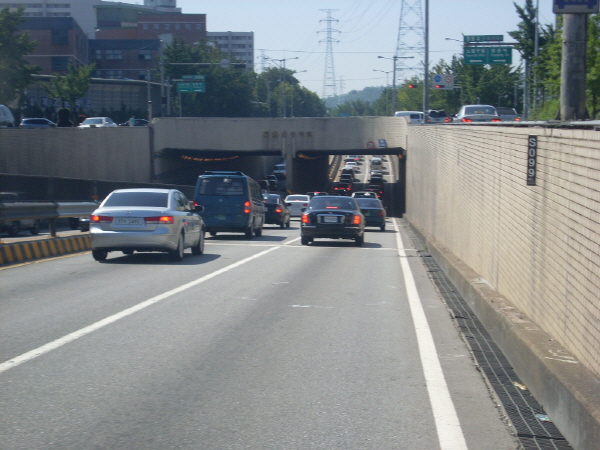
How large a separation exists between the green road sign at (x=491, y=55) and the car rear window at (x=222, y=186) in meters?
35.2

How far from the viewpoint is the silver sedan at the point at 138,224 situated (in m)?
16.3

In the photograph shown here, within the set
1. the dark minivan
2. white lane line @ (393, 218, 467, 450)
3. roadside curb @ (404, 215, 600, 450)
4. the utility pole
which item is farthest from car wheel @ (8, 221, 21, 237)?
the utility pole

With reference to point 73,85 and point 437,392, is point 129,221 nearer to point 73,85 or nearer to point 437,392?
point 437,392

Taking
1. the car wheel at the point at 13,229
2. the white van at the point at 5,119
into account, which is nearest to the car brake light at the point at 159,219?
the car wheel at the point at 13,229

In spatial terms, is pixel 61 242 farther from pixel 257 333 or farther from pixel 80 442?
pixel 80 442

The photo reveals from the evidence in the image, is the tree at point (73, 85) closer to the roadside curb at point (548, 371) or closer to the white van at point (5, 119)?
the white van at point (5, 119)

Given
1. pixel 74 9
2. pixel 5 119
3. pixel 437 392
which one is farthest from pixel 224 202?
pixel 74 9

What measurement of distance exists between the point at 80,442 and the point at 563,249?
4.16 m

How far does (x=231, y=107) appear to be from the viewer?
10538 centimetres

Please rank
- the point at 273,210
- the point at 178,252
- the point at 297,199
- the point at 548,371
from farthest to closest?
the point at 297,199
the point at 273,210
the point at 178,252
the point at 548,371

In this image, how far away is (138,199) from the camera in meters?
17.0

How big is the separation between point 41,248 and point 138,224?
3.13 meters

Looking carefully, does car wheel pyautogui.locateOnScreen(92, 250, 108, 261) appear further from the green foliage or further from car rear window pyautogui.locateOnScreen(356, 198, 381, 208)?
the green foliage

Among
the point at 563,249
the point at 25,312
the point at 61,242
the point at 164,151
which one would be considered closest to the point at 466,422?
the point at 563,249
